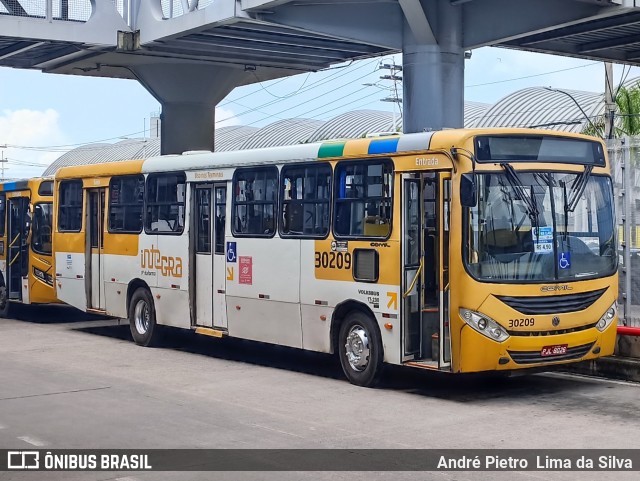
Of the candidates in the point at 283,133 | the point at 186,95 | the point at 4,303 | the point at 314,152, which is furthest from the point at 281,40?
the point at 283,133

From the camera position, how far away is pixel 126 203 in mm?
18453

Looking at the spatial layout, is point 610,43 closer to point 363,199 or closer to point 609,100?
point 609,100

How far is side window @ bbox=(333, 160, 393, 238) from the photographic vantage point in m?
12.9

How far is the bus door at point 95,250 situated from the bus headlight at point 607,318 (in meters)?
9.47

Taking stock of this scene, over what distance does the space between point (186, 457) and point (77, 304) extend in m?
11.2

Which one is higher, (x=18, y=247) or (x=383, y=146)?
(x=383, y=146)

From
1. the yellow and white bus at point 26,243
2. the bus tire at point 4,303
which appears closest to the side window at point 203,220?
the yellow and white bus at point 26,243

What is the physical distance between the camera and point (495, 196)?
476 inches

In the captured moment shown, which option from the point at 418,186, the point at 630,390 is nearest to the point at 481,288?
the point at 418,186

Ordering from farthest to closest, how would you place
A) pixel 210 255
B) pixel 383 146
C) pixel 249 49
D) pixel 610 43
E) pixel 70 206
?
pixel 249 49 < pixel 610 43 < pixel 70 206 < pixel 210 255 < pixel 383 146

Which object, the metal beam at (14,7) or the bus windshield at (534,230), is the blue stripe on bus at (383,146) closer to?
the bus windshield at (534,230)

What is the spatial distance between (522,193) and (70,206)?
10662 mm

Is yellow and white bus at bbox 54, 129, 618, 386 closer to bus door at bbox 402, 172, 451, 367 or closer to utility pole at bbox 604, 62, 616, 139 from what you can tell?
bus door at bbox 402, 172, 451, 367

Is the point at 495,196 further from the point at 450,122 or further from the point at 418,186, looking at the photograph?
the point at 450,122
